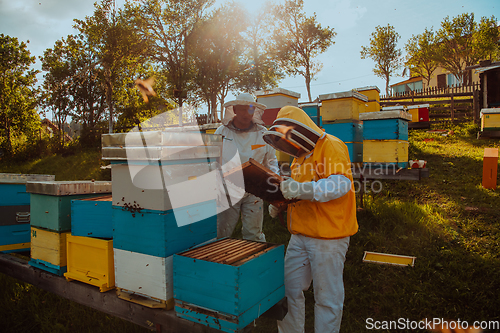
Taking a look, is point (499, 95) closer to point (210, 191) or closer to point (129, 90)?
point (210, 191)

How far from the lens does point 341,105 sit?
16.1ft

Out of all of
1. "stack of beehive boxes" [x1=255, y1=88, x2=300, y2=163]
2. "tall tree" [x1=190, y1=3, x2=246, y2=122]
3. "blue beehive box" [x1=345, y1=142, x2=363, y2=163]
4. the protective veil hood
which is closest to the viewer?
the protective veil hood

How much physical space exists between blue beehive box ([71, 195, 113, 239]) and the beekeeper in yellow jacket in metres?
1.29

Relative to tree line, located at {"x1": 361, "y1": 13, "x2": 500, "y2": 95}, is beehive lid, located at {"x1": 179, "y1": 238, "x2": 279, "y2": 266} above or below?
below

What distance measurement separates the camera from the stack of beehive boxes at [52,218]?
2375mm

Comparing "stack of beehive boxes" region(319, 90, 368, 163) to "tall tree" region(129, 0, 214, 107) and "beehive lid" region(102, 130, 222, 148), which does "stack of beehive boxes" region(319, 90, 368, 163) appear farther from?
"tall tree" region(129, 0, 214, 107)

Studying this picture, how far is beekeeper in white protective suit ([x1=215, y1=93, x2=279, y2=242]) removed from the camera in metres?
3.14

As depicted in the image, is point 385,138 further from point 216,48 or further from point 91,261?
point 216,48

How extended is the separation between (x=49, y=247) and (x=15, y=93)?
2090 cm

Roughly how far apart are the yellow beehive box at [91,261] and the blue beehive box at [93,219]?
6 cm

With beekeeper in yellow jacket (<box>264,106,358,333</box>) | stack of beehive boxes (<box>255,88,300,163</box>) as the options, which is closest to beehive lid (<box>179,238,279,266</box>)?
beekeeper in yellow jacket (<box>264,106,358,333</box>)

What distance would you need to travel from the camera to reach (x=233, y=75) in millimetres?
19547

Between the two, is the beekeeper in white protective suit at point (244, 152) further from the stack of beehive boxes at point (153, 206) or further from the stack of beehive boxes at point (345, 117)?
the stack of beehive boxes at point (345, 117)

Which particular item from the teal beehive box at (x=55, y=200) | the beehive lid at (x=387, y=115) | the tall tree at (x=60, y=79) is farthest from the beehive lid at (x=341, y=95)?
the tall tree at (x=60, y=79)
